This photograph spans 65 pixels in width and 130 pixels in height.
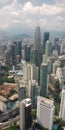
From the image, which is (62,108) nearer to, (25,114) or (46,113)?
(46,113)

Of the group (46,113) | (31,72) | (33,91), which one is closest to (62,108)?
(46,113)

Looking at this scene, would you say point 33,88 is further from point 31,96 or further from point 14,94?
point 14,94

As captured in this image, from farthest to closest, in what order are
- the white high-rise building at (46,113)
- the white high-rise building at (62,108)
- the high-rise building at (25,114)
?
the white high-rise building at (62,108) < the white high-rise building at (46,113) < the high-rise building at (25,114)

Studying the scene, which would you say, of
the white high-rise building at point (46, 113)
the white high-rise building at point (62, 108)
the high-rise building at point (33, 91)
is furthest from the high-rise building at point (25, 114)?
the high-rise building at point (33, 91)

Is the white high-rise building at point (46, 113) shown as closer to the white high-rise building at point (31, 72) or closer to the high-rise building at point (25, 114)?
the high-rise building at point (25, 114)

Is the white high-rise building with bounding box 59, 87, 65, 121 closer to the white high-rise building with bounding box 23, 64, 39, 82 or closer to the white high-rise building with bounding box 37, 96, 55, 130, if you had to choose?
the white high-rise building with bounding box 37, 96, 55, 130
